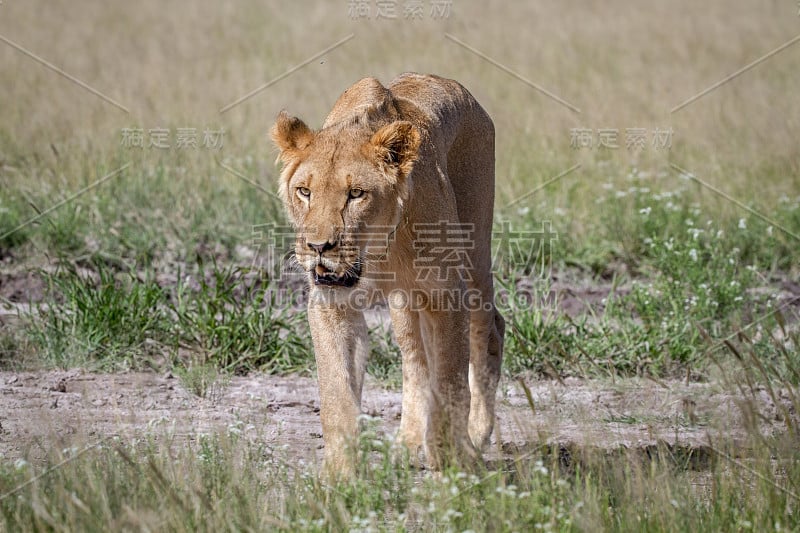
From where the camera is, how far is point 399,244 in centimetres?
473

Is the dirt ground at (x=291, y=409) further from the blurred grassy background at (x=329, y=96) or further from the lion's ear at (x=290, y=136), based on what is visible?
the blurred grassy background at (x=329, y=96)

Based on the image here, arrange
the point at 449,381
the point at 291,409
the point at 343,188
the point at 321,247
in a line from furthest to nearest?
the point at 291,409 → the point at 449,381 → the point at 343,188 → the point at 321,247

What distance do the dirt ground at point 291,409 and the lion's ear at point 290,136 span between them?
3.66 ft

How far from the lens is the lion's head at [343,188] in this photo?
4.27 m

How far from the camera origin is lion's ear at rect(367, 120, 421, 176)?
4473 mm

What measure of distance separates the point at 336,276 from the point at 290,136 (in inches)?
25.9

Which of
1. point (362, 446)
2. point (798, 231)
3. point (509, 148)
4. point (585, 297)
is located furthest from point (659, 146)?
point (362, 446)

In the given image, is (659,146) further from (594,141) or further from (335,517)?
(335,517)

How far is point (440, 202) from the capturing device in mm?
4789

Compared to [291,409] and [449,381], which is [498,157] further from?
[449,381]

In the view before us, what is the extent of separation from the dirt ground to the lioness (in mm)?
473

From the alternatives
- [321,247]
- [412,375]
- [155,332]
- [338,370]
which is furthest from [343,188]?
[155,332]

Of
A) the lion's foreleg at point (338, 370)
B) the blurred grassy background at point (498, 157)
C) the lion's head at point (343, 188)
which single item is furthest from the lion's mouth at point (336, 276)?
the blurred grassy background at point (498, 157)

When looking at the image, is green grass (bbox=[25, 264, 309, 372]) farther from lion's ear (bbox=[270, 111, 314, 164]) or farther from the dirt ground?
lion's ear (bbox=[270, 111, 314, 164])
